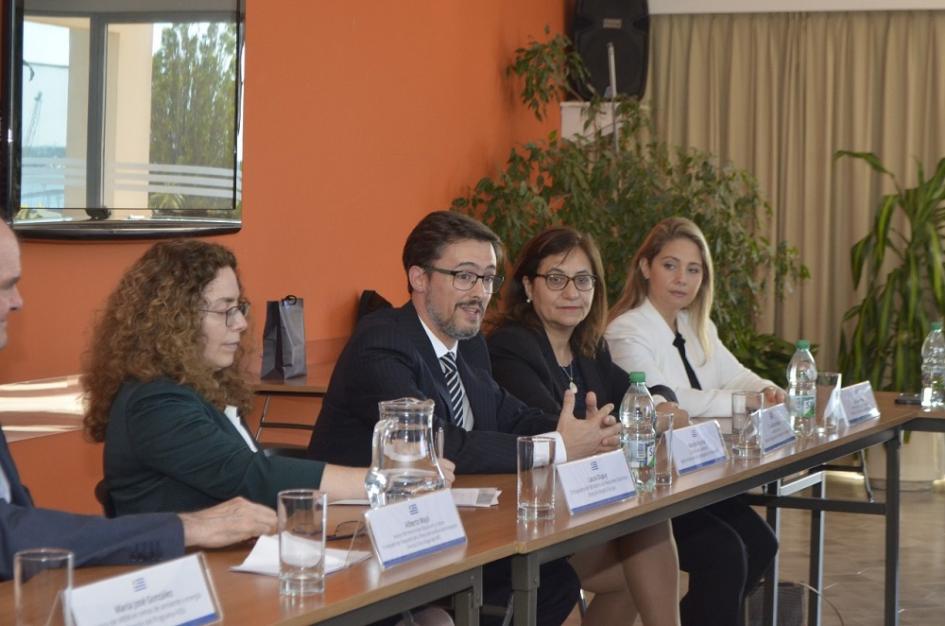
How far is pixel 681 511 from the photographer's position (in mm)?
2697

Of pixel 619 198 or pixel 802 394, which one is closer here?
pixel 802 394

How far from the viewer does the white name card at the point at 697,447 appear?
9.62ft

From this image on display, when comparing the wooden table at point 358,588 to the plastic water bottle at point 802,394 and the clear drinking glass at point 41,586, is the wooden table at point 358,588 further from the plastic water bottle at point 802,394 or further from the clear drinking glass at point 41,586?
the plastic water bottle at point 802,394

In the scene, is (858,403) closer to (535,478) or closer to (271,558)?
(535,478)

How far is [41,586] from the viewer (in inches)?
58.9

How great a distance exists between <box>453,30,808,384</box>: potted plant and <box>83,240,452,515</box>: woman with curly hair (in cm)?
375

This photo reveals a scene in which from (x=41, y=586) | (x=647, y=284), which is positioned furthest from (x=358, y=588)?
(x=647, y=284)

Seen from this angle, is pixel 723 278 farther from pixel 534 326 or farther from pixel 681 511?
pixel 681 511

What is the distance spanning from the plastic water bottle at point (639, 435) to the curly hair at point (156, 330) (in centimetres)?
86

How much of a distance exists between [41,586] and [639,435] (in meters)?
1.54

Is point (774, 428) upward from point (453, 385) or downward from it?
downward

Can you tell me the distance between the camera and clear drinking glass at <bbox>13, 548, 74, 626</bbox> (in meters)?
1.49

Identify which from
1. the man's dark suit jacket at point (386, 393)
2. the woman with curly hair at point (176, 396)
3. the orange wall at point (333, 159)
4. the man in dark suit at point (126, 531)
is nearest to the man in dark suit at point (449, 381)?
the man's dark suit jacket at point (386, 393)

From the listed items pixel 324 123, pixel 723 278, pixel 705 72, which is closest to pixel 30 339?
pixel 324 123
